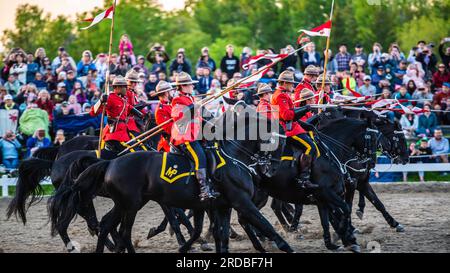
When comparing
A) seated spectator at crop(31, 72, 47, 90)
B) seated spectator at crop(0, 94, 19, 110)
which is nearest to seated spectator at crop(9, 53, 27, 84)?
seated spectator at crop(31, 72, 47, 90)

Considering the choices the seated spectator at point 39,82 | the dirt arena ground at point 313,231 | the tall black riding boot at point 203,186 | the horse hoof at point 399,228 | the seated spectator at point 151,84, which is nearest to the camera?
the tall black riding boot at point 203,186

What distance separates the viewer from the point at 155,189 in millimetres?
11617

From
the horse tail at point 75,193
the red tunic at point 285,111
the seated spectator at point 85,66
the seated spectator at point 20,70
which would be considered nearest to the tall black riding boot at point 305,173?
the red tunic at point 285,111

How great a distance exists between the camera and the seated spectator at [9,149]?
19578 millimetres

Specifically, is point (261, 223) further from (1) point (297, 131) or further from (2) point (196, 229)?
(1) point (297, 131)

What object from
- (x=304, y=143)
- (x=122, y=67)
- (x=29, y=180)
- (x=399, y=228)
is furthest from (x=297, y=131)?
(x=122, y=67)

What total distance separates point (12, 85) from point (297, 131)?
10.6 meters

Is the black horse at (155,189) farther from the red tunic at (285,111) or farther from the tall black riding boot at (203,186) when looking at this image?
the red tunic at (285,111)

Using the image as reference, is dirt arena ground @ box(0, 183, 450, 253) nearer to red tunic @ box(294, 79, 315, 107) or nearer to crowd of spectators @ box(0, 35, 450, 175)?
crowd of spectators @ box(0, 35, 450, 175)

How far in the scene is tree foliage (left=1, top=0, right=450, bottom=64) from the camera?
42062 millimetres

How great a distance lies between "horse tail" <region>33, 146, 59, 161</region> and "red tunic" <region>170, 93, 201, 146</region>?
143 inches

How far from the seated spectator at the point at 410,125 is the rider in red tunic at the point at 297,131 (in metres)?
8.37
